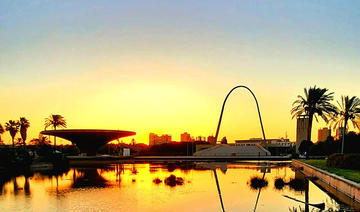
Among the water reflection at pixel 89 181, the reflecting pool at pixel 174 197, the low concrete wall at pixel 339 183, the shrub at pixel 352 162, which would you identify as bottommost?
the water reflection at pixel 89 181

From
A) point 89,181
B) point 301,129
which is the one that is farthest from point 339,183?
point 301,129

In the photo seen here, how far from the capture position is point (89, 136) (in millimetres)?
74250

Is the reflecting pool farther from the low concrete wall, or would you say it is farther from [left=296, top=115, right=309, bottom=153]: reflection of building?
[left=296, top=115, right=309, bottom=153]: reflection of building

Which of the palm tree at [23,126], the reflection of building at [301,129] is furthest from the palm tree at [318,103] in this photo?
the palm tree at [23,126]

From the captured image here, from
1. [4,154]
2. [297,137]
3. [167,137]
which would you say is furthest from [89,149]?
[167,137]

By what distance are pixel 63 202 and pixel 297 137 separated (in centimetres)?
6313

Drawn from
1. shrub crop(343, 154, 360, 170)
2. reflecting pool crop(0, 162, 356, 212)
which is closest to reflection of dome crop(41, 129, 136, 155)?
reflecting pool crop(0, 162, 356, 212)

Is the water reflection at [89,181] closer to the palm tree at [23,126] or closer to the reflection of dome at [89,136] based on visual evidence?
the reflection of dome at [89,136]

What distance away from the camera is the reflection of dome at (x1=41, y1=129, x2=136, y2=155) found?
72.4 m

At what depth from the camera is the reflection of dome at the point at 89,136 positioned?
72375mm

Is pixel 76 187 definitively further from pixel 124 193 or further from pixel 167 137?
pixel 167 137

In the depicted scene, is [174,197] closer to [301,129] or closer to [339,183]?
[339,183]

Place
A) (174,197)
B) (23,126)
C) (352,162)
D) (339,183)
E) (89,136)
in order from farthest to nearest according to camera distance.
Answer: (23,126)
(89,136)
(352,162)
(339,183)
(174,197)

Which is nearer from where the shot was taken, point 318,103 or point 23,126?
point 318,103
